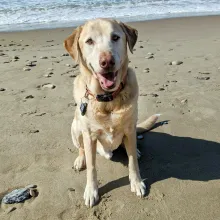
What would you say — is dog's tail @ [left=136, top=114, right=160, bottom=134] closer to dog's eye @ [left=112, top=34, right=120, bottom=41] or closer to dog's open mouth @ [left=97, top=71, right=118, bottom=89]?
dog's open mouth @ [left=97, top=71, right=118, bottom=89]

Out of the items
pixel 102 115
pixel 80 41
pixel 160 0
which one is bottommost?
pixel 160 0

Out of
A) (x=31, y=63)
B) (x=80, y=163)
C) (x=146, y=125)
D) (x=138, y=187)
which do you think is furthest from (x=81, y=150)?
(x=31, y=63)

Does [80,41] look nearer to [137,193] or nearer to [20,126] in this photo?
[137,193]

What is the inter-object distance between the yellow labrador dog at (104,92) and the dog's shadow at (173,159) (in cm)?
23

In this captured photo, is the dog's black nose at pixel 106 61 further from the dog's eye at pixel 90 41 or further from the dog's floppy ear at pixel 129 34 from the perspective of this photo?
the dog's floppy ear at pixel 129 34

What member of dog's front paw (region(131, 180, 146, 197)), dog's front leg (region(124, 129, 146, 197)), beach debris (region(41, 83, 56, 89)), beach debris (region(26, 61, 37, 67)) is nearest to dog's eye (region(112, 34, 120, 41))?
dog's front leg (region(124, 129, 146, 197))

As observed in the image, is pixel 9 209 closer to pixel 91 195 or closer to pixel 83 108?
pixel 91 195

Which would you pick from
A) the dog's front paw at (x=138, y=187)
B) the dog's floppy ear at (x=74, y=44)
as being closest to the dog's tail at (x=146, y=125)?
the dog's front paw at (x=138, y=187)

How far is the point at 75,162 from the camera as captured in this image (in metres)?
3.35

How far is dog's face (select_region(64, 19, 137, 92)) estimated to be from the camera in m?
2.53

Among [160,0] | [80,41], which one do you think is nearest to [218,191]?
[80,41]

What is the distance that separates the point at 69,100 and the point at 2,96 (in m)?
1.12

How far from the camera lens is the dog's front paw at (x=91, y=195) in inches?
109

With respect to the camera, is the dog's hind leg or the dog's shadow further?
the dog's hind leg
